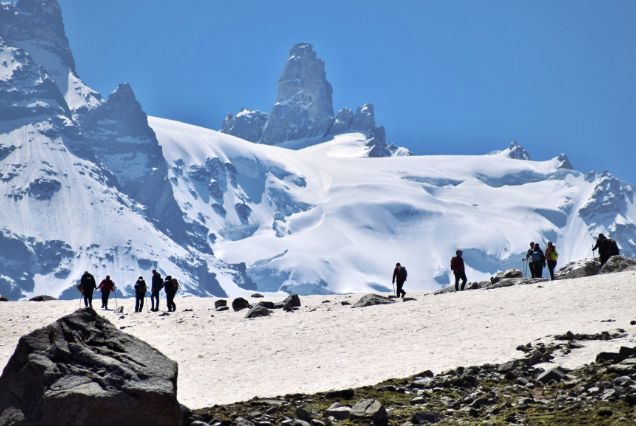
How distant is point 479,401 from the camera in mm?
20719

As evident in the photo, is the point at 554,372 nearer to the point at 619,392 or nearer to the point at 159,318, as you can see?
the point at 619,392

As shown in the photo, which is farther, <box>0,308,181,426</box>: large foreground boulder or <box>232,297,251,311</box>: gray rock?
<box>232,297,251,311</box>: gray rock

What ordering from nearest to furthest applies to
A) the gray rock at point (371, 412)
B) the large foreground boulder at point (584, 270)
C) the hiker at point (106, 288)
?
the gray rock at point (371, 412) < the large foreground boulder at point (584, 270) < the hiker at point (106, 288)

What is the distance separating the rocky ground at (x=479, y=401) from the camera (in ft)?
62.6

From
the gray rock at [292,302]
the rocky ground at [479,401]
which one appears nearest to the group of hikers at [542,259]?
the gray rock at [292,302]

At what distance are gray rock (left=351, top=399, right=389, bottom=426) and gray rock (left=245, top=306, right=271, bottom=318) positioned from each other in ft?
76.5

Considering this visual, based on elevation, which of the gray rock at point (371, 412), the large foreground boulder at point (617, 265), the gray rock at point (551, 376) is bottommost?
the gray rock at point (371, 412)

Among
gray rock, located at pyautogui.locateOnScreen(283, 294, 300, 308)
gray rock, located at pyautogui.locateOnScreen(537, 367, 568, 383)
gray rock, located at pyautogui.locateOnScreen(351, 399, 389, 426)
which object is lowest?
gray rock, located at pyautogui.locateOnScreen(351, 399, 389, 426)

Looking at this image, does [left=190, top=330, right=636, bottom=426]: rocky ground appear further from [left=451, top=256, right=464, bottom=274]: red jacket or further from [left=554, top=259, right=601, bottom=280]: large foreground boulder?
[left=554, top=259, right=601, bottom=280]: large foreground boulder

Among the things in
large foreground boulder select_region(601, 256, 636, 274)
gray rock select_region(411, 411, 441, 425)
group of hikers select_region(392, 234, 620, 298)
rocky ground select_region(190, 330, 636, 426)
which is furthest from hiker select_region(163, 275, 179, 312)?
gray rock select_region(411, 411, 441, 425)

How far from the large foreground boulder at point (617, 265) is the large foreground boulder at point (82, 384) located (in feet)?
102

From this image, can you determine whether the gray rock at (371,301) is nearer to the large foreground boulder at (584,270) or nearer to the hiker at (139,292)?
the large foreground boulder at (584,270)

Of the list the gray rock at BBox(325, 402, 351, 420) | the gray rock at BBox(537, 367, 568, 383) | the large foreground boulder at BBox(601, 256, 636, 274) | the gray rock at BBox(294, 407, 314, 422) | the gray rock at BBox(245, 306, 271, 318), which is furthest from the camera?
the large foreground boulder at BBox(601, 256, 636, 274)

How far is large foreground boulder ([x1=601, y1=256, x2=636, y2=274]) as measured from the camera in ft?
150
